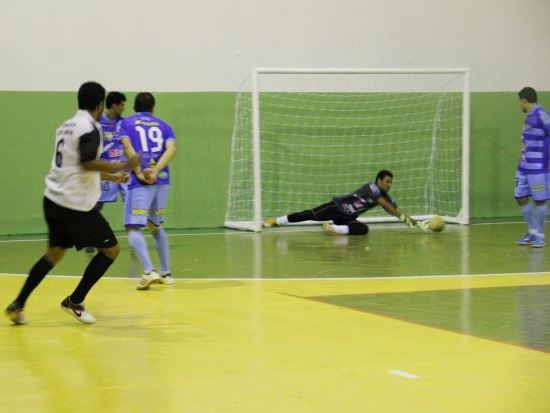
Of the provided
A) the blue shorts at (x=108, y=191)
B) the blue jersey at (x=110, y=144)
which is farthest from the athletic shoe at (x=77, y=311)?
the blue shorts at (x=108, y=191)

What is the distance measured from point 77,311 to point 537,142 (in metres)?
7.86

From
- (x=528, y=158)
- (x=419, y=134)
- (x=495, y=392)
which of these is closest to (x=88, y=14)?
(x=419, y=134)

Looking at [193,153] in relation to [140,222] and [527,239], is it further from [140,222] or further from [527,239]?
[140,222]

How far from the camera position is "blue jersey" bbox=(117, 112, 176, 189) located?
9.86 meters

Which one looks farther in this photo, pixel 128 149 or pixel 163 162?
pixel 163 162

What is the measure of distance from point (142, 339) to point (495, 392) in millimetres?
2888

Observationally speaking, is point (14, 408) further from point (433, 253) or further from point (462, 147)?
point (462, 147)

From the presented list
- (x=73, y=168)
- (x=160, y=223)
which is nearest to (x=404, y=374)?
(x=73, y=168)

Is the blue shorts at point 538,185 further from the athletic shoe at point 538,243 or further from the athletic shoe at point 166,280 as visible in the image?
the athletic shoe at point 166,280

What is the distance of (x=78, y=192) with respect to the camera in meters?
7.65

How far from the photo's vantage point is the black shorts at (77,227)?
25.2ft

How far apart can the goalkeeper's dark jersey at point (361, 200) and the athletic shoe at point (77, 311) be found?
27.3 feet

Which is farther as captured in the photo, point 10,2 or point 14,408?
point 10,2

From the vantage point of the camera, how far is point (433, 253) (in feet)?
42.7
